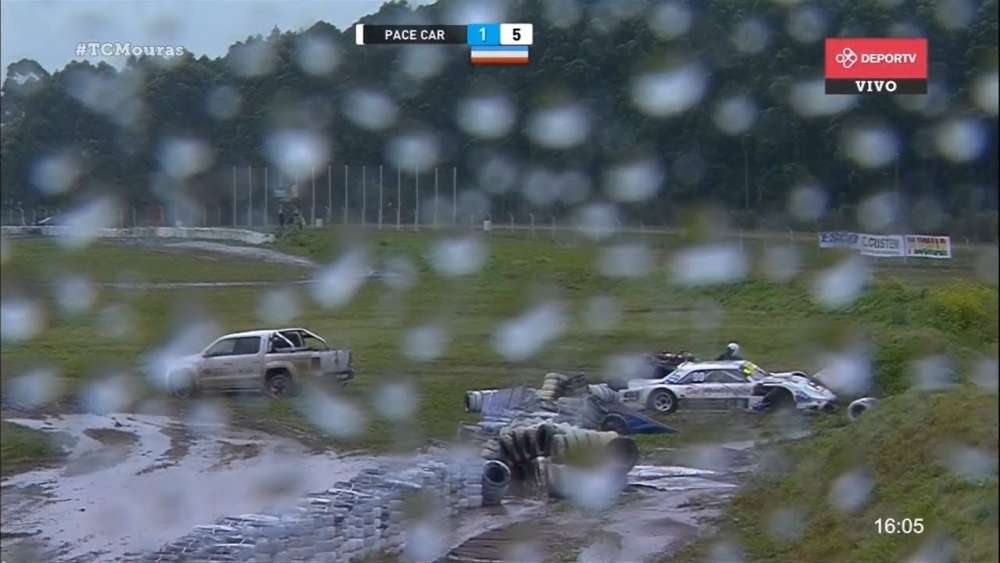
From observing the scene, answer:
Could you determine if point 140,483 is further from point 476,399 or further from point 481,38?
point 481,38

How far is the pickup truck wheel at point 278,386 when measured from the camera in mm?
4855

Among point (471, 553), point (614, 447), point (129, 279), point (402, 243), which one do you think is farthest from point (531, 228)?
point (129, 279)

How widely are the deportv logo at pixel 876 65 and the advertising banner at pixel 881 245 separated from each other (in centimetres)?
60

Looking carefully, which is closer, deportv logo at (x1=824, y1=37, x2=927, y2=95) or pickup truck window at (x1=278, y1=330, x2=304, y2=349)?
deportv logo at (x1=824, y1=37, x2=927, y2=95)

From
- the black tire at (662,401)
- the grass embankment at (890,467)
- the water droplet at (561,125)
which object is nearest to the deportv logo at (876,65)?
the grass embankment at (890,467)

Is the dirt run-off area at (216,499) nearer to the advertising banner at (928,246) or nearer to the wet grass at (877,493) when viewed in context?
the wet grass at (877,493)

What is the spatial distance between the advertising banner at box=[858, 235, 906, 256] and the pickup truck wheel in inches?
95.1

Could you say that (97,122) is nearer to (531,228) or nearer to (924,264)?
(531,228)

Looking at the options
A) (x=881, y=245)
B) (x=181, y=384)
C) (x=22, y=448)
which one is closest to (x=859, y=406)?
(x=881, y=245)

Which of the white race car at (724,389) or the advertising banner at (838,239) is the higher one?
the advertising banner at (838,239)

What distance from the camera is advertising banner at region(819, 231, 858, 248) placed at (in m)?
4.91

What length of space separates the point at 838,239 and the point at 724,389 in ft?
2.55

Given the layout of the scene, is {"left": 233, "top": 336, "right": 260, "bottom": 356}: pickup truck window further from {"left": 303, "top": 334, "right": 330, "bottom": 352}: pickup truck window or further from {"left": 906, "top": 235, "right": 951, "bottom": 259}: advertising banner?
{"left": 906, "top": 235, "right": 951, "bottom": 259}: advertising banner

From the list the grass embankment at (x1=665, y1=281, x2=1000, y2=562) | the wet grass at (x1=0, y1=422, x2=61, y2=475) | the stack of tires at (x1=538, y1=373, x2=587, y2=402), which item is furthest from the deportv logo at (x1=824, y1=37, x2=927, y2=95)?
the wet grass at (x1=0, y1=422, x2=61, y2=475)
